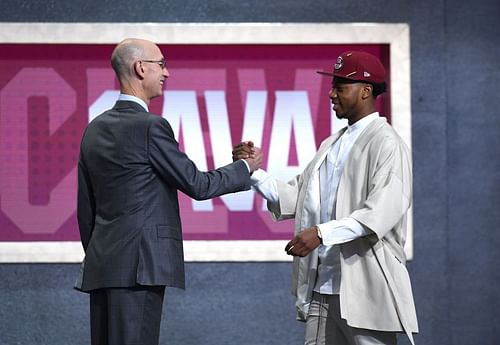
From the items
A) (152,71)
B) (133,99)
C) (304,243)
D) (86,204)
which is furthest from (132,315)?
(152,71)

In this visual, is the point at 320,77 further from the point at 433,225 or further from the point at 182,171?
the point at 182,171

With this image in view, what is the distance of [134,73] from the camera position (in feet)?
10.8

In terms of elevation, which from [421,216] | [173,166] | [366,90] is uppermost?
[366,90]

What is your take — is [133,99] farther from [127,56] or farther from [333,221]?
[333,221]

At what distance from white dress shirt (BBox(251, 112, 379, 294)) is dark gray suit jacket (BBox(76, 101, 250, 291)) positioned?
0.45 meters

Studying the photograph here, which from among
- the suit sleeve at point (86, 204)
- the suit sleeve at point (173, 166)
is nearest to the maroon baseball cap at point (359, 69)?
the suit sleeve at point (173, 166)

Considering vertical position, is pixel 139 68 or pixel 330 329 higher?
pixel 139 68

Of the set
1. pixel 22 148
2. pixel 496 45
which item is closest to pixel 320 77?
pixel 496 45

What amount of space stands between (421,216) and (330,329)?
1.87 m

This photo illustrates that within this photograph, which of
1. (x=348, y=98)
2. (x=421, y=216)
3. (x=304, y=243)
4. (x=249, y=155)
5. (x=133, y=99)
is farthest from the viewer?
(x=421, y=216)

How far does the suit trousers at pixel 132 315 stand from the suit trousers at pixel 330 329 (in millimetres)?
560

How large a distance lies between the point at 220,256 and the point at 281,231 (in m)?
0.36

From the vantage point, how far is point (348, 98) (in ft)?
11.0

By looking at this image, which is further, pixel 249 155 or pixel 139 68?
pixel 249 155
